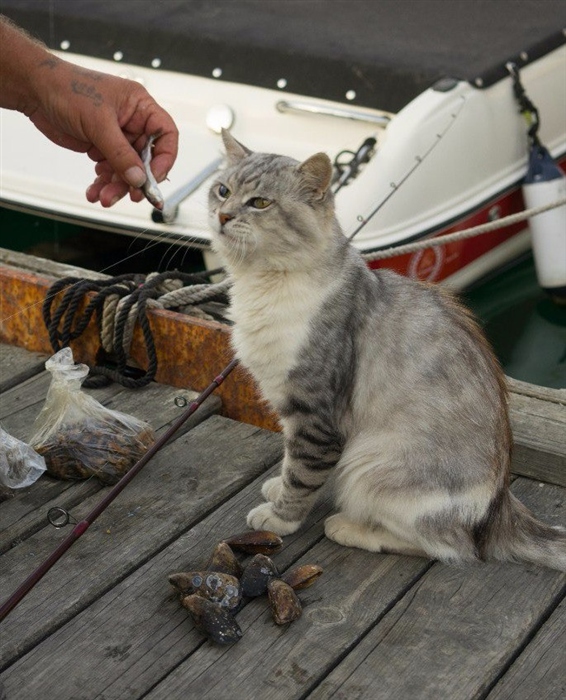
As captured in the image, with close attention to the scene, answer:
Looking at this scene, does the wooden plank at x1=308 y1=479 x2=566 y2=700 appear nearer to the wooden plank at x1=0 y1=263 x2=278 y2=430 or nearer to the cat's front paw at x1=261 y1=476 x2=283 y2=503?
the cat's front paw at x1=261 y1=476 x2=283 y2=503

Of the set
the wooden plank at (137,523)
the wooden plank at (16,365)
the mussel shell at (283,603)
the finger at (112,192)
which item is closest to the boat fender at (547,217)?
the wooden plank at (137,523)

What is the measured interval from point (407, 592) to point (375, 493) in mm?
254

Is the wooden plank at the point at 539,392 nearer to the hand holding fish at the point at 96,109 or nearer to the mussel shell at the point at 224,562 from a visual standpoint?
the mussel shell at the point at 224,562

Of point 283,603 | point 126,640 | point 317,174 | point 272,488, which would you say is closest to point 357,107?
point 317,174

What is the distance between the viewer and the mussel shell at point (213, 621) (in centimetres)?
220

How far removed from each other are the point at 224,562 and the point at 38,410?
103cm

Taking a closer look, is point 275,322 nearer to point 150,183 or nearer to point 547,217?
point 150,183

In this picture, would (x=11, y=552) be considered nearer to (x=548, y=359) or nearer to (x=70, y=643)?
(x=70, y=643)

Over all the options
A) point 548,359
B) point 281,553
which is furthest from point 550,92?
point 281,553

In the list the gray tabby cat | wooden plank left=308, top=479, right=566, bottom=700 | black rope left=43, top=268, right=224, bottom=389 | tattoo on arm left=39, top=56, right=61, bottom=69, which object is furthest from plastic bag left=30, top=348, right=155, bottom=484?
wooden plank left=308, top=479, right=566, bottom=700

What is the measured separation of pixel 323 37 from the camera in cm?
528

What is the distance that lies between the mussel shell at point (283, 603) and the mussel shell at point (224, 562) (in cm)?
12

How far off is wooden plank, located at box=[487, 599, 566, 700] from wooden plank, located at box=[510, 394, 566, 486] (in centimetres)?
56

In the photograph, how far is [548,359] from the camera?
5.52 m
